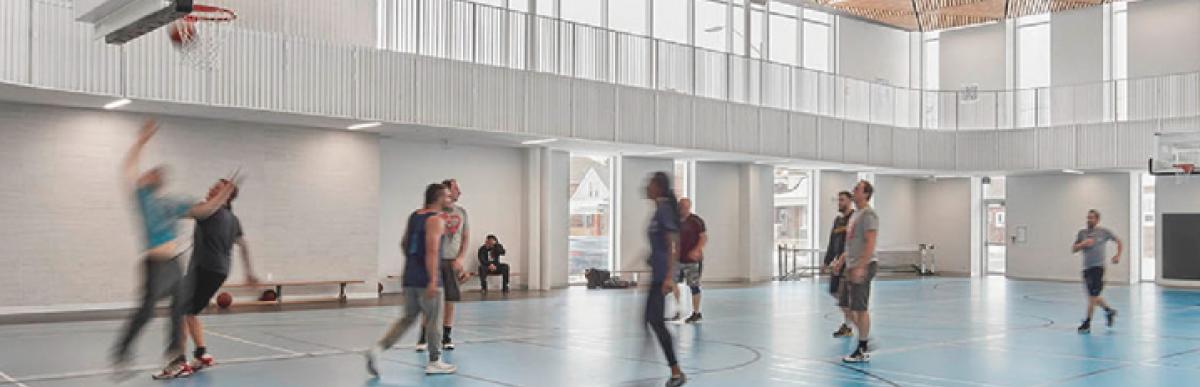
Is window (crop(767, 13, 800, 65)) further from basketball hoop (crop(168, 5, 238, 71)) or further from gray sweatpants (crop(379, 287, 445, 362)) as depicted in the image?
gray sweatpants (crop(379, 287, 445, 362))

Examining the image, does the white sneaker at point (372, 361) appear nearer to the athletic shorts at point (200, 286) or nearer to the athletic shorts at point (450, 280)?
the athletic shorts at point (200, 286)

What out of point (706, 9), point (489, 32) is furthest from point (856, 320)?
point (706, 9)

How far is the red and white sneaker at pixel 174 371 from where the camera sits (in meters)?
10.1

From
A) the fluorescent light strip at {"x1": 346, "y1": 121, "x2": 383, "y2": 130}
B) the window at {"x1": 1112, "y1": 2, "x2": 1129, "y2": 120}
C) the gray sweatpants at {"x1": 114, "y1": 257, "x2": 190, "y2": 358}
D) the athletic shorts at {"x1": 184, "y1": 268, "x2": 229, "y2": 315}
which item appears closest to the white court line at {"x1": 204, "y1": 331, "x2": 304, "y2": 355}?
the athletic shorts at {"x1": 184, "y1": 268, "x2": 229, "y2": 315}

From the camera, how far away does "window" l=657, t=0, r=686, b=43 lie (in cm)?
3022

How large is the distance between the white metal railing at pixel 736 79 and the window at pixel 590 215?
3914 millimetres

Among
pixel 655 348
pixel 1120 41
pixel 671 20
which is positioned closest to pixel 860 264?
pixel 655 348

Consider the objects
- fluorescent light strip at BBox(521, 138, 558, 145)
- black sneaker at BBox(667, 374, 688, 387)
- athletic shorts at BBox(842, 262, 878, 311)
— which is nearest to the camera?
black sneaker at BBox(667, 374, 688, 387)

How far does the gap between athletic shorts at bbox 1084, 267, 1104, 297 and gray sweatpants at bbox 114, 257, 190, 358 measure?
13524 mm

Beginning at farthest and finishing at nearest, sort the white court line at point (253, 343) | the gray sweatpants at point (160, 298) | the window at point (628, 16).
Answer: the window at point (628, 16) < the white court line at point (253, 343) < the gray sweatpants at point (160, 298)

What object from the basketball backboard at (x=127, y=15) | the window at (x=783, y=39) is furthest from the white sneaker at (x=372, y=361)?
the window at (x=783, y=39)

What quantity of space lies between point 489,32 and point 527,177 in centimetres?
538

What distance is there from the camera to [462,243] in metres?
12.5

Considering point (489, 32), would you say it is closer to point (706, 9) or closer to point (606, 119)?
point (606, 119)
